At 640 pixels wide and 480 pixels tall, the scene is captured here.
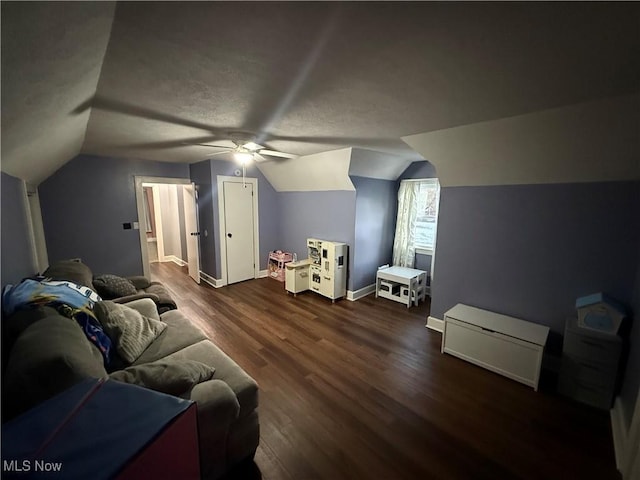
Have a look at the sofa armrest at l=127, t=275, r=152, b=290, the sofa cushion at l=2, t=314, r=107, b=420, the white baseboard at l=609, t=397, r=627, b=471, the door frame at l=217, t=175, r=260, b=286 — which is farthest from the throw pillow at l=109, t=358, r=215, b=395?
the door frame at l=217, t=175, r=260, b=286

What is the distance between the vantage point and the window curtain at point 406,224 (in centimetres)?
432

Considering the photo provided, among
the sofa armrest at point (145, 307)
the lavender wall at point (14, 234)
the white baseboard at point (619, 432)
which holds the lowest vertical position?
the white baseboard at point (619, 432)

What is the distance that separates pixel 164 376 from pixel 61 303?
881 millimetres

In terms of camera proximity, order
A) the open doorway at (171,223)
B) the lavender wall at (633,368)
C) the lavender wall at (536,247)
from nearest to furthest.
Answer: the lavender wall at (633,368), the lavender wall at (536,247), the open doorway at (171,223)

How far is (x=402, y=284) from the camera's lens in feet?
13.1

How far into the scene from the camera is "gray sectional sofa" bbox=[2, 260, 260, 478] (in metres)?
1.04

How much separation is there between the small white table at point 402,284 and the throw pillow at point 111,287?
335cm

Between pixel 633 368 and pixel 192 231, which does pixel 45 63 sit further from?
pixel 192 231

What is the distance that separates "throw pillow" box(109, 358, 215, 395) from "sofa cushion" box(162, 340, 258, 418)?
0.57ft

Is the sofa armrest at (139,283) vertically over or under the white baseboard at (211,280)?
over

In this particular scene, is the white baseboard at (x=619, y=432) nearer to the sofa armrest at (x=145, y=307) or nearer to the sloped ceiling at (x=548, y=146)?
the sloped ceiling at (x=548, y=146)

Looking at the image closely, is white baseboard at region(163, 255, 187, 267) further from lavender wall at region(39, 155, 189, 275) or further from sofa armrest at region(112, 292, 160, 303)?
sofa armrest at region(112, 292, 160, 303)

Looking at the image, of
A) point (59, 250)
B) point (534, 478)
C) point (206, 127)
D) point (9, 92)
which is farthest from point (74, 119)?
point (534, 478)

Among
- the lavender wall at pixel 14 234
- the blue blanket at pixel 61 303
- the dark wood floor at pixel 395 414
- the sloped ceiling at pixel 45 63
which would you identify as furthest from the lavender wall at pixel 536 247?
the lavender wall at pixel 14 234
